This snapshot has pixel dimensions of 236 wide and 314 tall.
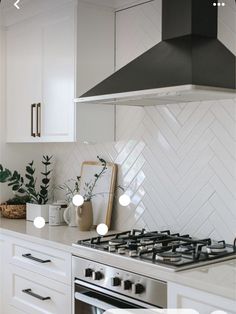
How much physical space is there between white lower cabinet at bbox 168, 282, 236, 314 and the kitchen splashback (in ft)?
2.06

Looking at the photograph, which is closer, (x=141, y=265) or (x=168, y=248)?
(x=141, y=265)

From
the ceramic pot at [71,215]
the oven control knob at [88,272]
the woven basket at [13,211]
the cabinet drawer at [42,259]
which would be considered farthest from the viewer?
the woven basket at [13,211]

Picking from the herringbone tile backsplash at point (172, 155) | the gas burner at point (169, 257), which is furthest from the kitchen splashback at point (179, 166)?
the gas burner at point (169, 257)

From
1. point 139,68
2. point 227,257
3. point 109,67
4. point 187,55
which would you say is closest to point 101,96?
point 139,68

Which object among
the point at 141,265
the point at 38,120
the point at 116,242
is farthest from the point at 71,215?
the point at 141,265

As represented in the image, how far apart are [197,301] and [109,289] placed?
55 cm

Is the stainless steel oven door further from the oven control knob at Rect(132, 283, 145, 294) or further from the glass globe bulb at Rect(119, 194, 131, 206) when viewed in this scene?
the glass globe bulb at Rect(119, 194, 131, 206)

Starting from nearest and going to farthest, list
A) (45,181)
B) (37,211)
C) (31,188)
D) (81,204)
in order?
1. (81,204)
2. (37,211)
3. (31,188)
4. (45,181)

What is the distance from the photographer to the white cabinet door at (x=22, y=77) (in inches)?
136

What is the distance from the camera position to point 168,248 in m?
2.42

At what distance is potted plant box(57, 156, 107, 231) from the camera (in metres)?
3.16

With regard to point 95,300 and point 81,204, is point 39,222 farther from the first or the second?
point 95,300

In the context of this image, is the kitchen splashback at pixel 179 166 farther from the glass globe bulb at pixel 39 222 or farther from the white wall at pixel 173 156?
the glass globe bulb at pixel 39 222

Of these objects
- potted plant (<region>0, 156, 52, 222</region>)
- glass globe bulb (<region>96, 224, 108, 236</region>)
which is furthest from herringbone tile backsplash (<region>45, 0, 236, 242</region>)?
potted plant (<region>0, 156, 52, 222</region>)
